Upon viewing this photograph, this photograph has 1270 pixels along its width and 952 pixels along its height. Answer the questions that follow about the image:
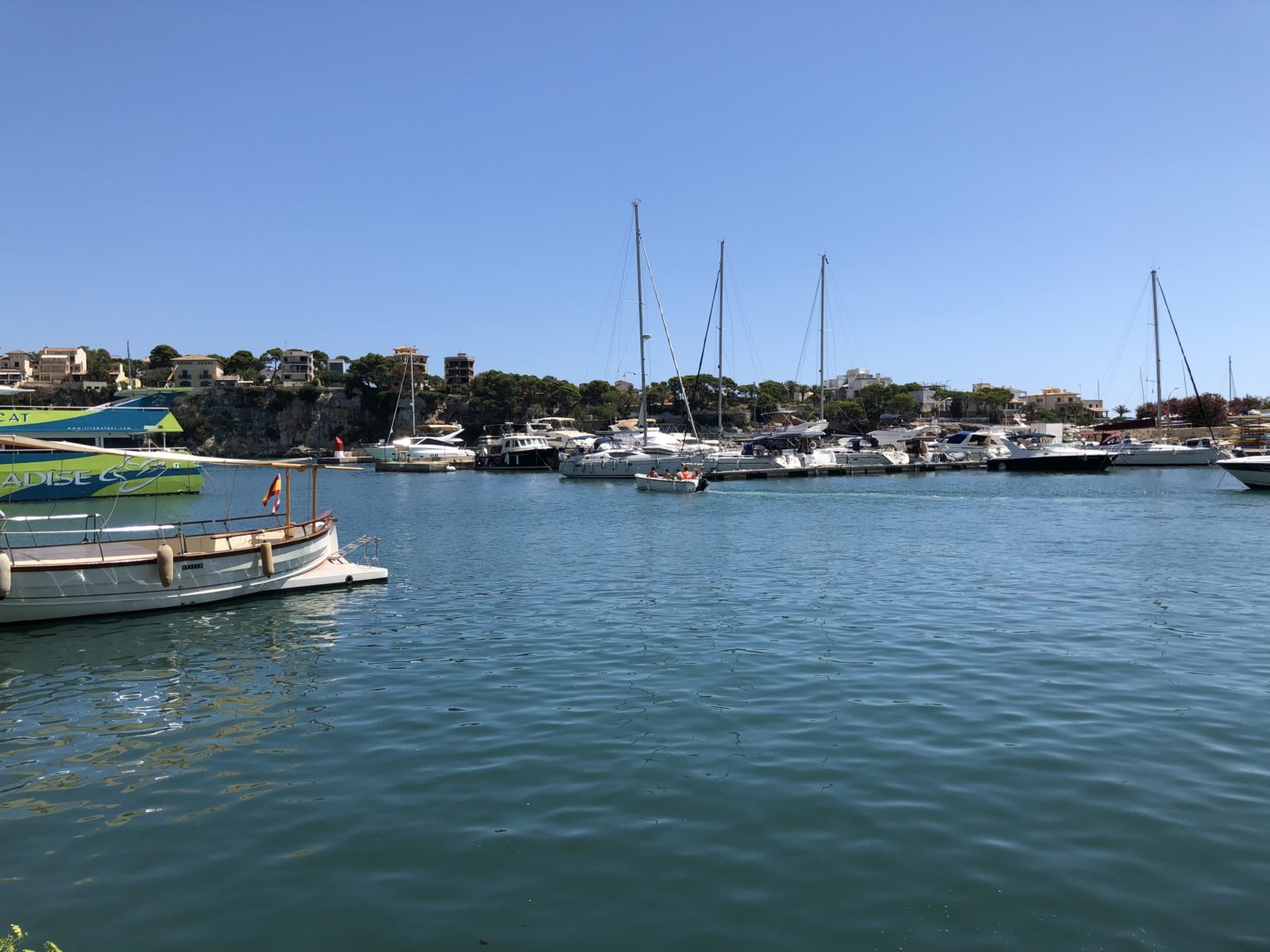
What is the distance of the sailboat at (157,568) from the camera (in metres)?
18.7

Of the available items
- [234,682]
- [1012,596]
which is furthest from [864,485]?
[234,682]

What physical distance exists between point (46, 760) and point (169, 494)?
213ft

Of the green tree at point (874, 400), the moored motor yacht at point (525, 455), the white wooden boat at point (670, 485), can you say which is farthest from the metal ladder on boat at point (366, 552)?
the green tree at point (874, 400)

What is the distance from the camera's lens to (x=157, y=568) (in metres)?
20.0

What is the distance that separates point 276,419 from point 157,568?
16932 cm

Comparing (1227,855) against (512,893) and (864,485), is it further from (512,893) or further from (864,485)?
(864,485)

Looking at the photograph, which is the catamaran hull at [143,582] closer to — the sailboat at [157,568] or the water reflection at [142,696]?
the sailboat at [157,568]

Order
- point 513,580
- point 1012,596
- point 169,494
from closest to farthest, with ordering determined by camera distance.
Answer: point 1012,596 → point 513,580 → point 169,494

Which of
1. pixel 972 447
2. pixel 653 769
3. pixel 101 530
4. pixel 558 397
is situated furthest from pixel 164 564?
pixel 558 397

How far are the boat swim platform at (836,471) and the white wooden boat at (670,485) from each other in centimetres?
1489

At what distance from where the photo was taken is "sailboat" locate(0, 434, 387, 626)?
1869cm

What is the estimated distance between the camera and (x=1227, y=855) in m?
7.65

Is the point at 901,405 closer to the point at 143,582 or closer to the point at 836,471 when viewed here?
the point at 836,471

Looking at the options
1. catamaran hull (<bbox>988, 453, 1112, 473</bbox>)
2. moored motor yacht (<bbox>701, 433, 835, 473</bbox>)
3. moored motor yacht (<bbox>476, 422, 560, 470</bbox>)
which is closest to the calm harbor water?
moored motor yacht (<bbox>701, 433, 835, 473</bbox>)
